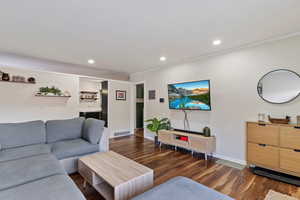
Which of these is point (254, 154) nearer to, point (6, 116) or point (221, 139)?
point (221, 139)

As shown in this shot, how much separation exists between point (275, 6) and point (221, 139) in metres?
2.47

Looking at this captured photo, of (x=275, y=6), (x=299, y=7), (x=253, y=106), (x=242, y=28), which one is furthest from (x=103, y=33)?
(x=253, y=106)

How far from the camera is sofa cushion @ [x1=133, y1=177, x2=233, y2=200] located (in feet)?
3.80

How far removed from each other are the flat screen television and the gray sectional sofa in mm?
1980

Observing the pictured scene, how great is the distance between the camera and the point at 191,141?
3.26 meters

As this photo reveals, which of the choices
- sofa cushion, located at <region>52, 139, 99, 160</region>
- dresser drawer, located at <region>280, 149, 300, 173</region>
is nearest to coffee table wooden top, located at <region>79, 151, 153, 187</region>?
sofa cushion, located at <region>52, 139, 99, 160</region>

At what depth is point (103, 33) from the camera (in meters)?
2.39

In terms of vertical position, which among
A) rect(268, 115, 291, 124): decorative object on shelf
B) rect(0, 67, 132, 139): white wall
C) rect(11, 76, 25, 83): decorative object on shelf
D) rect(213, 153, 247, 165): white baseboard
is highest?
rect(11, 76, 25, 83): decorative object on shelf

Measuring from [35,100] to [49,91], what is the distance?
0.38m

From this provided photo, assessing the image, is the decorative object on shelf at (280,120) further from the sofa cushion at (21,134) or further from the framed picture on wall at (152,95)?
the sofa cushion at (21,134)

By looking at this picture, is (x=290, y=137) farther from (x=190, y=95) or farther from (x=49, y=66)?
(x=49, y=66)

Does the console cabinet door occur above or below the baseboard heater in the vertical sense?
above

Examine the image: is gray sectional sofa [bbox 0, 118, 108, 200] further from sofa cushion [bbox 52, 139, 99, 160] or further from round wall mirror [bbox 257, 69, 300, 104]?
round wall mirror [bbox 257, 69, 300, 104]

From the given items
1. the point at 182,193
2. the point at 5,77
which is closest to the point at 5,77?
the point at 5,77
